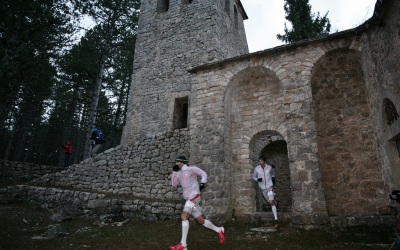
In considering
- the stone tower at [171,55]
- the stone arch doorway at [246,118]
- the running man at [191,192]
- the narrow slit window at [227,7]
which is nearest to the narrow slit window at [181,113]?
the stone tower at [171,55]

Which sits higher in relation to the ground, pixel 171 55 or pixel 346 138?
pixel 171 55

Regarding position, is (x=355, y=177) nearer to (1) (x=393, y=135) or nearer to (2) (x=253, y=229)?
(1) (x=393, y=135)

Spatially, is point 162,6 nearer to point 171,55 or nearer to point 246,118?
point 171,55

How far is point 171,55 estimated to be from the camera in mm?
12664

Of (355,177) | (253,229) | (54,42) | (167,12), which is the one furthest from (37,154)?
(355,177)

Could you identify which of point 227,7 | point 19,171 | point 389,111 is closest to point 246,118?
point 389,111

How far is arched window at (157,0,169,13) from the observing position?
14264 mm

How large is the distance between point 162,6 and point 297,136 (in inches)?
481

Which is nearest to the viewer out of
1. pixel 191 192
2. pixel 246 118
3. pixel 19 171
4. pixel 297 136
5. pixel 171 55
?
pixel 191 192

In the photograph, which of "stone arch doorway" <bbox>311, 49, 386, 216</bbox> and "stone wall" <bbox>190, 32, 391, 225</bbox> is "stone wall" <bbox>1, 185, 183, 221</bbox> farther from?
"stone arch doorway" <bbox>311, 49, 386, 216</bbox>

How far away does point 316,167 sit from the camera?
18.6ft

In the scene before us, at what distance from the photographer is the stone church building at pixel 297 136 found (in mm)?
5355

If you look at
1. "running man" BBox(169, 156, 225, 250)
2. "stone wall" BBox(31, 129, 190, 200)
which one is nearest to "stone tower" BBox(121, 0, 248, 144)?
"stone wall" BBox(31, 129, 190, 200)

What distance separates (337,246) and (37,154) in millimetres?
24728
